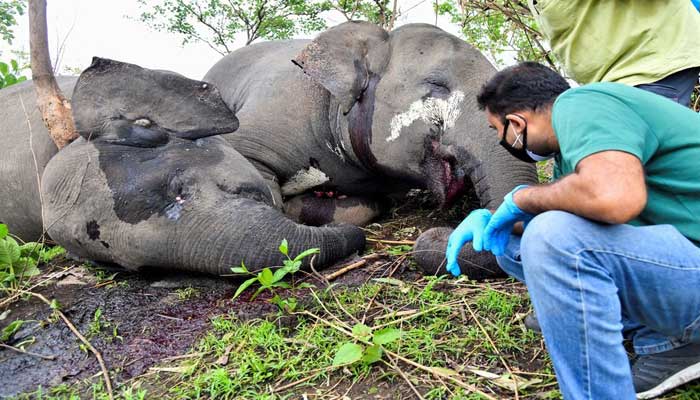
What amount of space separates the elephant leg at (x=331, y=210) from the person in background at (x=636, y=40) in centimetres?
194

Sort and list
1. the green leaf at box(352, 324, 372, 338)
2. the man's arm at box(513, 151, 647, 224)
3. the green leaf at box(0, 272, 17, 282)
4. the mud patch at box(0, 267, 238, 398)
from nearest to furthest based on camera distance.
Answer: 1. the man's arm at box(513, 151, 647, 224)
2. the green leaf at box(352, 324, 372, 338)
3. the mud patch at box(0, 267, 238, 398)
4. the green leaf at box(0, 272, 17, 282)

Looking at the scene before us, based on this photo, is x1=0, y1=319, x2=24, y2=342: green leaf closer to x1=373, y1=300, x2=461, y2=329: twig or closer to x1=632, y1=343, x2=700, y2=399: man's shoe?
x1=373, y1=300, x2=461, y2=329: twig

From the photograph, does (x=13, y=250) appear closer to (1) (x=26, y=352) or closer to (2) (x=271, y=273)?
(1) (x=26, y=352)

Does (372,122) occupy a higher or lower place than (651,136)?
lower

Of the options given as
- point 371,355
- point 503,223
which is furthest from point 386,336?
point 503,223

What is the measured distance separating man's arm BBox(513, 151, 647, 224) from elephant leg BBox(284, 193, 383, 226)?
2.88 m

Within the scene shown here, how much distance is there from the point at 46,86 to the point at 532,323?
3277mm

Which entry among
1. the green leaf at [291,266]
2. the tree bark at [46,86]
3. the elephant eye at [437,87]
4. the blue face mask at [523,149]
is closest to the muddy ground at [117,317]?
the green leaf at [291,266]

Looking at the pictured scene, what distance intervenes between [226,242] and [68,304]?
0.88 m

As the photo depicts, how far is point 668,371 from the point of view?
7.13 feet

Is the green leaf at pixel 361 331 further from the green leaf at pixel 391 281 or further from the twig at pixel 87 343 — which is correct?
the twig at pixel 87 343

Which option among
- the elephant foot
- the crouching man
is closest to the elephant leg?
the elephant foot

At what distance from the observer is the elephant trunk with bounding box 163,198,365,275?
3.35 meters

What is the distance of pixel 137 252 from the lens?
3.51 metres
